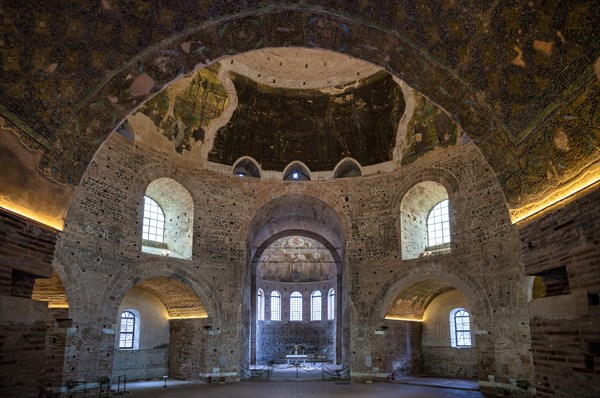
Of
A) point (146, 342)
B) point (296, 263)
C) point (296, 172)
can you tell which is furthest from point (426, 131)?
point (296, 263)

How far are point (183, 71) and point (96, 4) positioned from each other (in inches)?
79.6

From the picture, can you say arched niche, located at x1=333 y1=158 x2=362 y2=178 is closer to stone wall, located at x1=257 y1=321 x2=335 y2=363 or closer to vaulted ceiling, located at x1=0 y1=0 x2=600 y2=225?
vaulted ceiling, located at x1=0 y1=0 x2=600 y2=225

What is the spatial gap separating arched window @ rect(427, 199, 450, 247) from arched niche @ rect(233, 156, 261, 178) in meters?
8.18

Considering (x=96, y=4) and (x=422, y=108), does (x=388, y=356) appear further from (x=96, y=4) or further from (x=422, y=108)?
(x=96, y=4)

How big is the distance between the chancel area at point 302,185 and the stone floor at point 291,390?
1044 mm

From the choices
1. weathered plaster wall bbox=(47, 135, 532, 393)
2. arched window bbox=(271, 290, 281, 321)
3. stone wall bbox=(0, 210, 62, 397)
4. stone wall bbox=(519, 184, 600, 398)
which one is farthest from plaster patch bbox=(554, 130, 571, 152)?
arched window bbox=(271, 290, 281, 321)

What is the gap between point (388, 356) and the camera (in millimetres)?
20938

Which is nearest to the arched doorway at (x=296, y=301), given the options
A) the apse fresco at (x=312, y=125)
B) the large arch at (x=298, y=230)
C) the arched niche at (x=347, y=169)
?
the large arch at (x=298, y=230)

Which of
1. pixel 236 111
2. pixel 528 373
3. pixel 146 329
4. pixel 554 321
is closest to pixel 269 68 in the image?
pixel 236 111

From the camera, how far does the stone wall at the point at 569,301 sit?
257 inches

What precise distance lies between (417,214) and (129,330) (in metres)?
13.5

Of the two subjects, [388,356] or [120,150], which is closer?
[120,150]

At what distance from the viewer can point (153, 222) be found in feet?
68.8

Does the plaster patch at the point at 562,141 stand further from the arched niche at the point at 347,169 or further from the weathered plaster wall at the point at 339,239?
the arched niche at the point at 347,169
